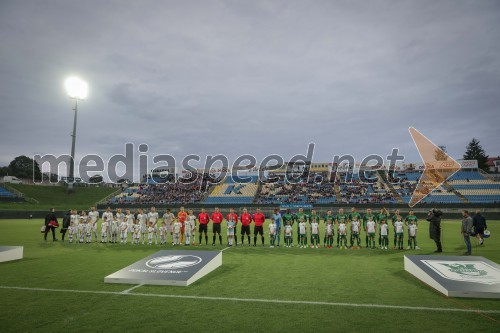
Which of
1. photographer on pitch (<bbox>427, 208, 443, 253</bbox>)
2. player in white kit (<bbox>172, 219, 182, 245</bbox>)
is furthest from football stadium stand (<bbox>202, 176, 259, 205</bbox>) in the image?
photographer on pitch (<bbox>427, 208, 443, 253</bbox>)

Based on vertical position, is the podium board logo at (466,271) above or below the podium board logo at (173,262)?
below

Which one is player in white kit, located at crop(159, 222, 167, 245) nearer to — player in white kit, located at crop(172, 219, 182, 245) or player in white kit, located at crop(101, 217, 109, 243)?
player in white kit, located at crop(172, 219, 182, 245)

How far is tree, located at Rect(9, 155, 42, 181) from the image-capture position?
305 feet

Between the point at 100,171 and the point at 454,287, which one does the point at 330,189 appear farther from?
the point at 454,287

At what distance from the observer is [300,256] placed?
13.9 meters

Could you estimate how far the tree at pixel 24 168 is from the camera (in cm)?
9288

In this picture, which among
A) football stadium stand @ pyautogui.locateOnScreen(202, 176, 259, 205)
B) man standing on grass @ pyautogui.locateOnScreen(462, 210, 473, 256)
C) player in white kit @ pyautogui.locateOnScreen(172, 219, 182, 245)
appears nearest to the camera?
man standing on grass @ pyautogui.locateOnScreen(462, 210, 473, 256)

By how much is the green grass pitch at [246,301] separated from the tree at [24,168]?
98.4 metres

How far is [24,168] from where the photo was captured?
97.0m

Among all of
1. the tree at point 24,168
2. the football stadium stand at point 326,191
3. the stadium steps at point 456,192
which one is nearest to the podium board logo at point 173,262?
the football stadium stand at point 326,191

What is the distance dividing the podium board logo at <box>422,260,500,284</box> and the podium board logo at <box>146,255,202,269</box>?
7.20 meters

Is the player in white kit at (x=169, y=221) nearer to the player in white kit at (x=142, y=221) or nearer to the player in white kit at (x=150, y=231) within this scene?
the player in white kit at (x=150, y=231)

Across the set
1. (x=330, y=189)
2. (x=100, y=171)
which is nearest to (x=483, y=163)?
(x=330, y=189)

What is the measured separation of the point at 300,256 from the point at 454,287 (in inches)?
264
